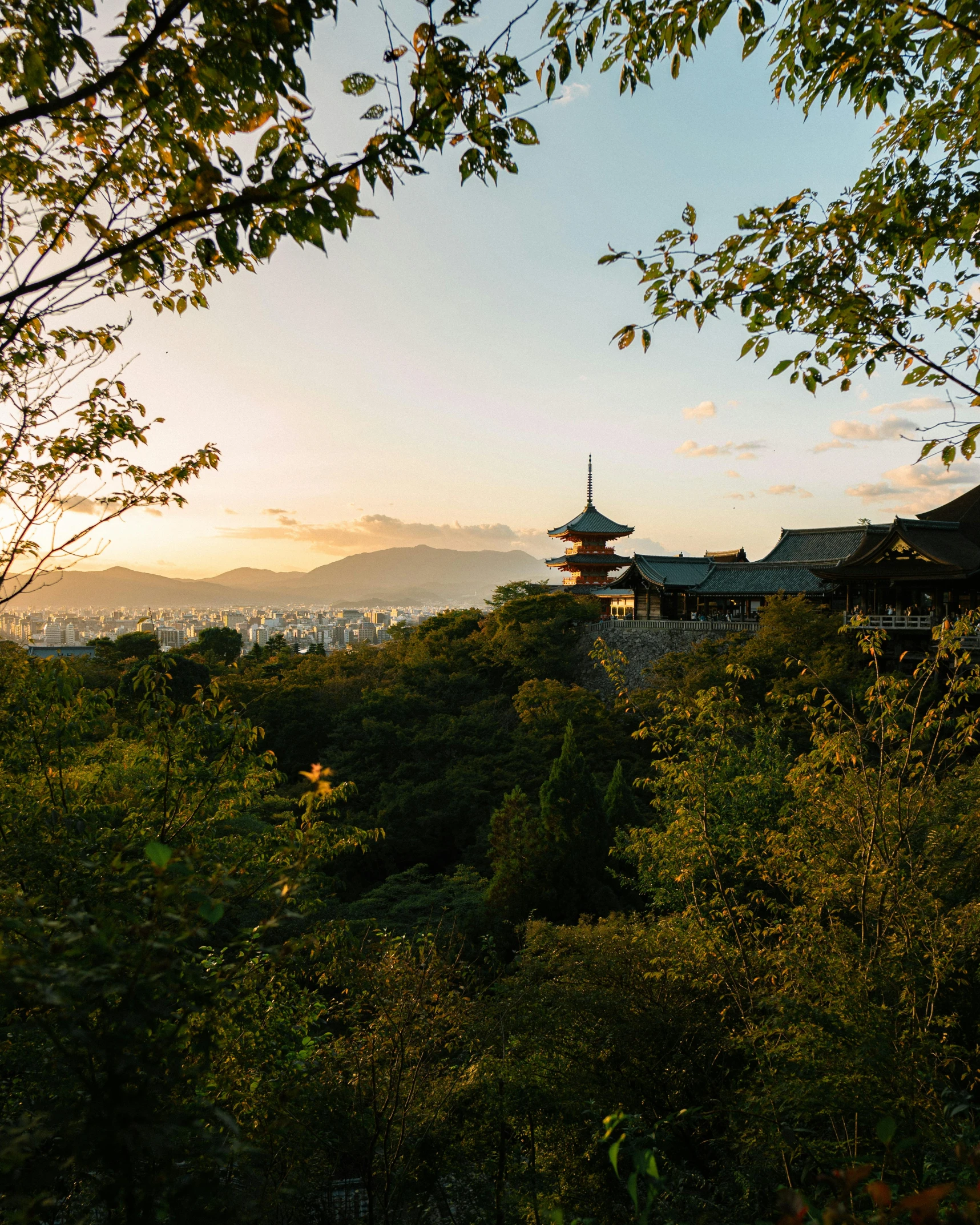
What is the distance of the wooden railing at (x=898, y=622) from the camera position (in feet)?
50.3

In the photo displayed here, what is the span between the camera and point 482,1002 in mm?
6367

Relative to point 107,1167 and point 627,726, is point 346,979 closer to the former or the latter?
point 107,1167

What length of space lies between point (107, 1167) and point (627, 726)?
1745 cm

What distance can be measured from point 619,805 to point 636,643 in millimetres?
9994

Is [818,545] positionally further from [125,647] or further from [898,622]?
[125,647]

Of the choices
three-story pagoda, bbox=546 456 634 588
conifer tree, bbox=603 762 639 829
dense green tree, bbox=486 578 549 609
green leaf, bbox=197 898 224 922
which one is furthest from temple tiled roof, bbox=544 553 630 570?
green leaf, bbox=197 898 224 922

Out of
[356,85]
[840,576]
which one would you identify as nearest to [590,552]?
[840,576]

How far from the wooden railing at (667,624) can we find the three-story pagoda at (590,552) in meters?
7.03

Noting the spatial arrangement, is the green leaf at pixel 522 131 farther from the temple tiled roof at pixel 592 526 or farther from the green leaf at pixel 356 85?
the temple tiled roof at pixel 592 526

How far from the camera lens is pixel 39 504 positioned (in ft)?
10.9

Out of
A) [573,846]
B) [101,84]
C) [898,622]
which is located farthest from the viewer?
[898,622]

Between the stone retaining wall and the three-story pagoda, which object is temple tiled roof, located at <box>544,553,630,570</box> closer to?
the three-story pagoda

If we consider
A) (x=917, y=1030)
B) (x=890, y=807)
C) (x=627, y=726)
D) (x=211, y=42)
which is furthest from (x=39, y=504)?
(x=627, y=726)

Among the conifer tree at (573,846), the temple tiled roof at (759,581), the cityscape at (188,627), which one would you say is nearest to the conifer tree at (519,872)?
the conifer tree at (573,846)
